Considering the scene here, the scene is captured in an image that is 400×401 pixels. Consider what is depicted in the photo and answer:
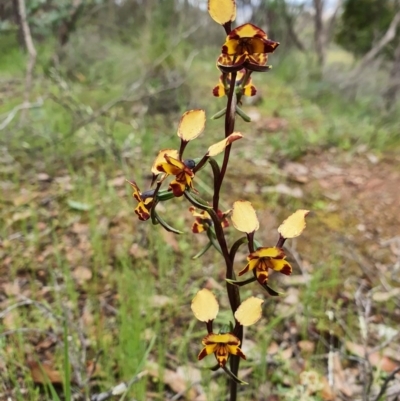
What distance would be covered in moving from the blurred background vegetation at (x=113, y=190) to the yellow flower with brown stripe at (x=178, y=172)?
1.73ft

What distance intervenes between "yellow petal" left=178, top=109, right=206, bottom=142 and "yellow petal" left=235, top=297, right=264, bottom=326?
1.04 feet

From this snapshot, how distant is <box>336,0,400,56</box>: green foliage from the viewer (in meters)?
5.90

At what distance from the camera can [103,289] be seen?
1.54m

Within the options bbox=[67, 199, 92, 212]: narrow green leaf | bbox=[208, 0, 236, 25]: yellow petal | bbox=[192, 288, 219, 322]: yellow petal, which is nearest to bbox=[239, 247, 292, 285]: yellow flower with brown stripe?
bbox=[192, 288, 219, 322]: yellow petal

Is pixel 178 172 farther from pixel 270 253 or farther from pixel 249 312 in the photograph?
pixel 249 312

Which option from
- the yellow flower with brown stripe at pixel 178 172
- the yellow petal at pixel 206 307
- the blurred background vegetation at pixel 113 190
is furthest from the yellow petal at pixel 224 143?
the blurred background vegetation at pixel 113 190

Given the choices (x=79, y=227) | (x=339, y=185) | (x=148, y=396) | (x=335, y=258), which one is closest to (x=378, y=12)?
(x=339, y=185)

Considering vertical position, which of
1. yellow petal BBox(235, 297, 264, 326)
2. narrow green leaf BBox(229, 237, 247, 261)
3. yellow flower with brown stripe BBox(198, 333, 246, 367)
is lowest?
yellow flower with brown stripe BBox(198, 333, 246, 367)

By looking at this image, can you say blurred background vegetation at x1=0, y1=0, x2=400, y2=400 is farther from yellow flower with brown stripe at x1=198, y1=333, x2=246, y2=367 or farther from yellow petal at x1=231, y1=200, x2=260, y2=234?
yellow petal at x1=231, y1=200, x2=260, y2=234

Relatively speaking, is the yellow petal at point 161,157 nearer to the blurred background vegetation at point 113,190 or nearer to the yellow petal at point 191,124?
the yellow petal at point 191,124

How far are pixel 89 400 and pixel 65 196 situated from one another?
1.18 metres

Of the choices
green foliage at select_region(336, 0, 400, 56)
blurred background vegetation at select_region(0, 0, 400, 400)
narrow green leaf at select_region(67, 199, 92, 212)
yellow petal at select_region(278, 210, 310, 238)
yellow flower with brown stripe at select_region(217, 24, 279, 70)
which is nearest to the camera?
yellow flower with brown stripe at select_region(217, 24, 279, 70)

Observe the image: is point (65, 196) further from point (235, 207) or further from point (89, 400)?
point (235, 207)

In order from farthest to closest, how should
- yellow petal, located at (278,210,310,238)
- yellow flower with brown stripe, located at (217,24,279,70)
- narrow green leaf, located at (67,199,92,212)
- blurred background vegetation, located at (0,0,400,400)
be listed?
narrow green leaf, located at (67,199,92,212) → blurred background vegetation, located at (0,0,400,400) → yellow petal, located at (278,210,310,238) → yellow flower with brown stripe, located at (217,24,279,70)
